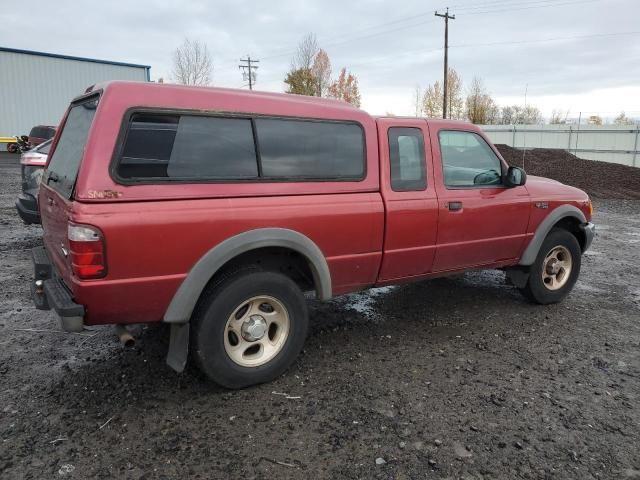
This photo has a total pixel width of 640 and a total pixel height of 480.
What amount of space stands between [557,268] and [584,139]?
25.2 m

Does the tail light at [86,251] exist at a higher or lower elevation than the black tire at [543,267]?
higher

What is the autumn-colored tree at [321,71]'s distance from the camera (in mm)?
48312

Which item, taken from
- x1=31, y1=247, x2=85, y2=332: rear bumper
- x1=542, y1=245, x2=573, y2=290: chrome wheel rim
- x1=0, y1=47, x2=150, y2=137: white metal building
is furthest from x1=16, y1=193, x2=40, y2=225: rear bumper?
x1=0, y1=47, x2=150, y2=137: white metal building

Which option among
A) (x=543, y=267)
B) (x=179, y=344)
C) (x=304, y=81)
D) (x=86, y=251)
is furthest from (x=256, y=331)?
(x=304, y=81)

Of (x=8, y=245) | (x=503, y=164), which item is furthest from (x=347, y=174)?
(x=8, y=245)

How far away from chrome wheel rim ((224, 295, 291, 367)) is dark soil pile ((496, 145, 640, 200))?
15.1m

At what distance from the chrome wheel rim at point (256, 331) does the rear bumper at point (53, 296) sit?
2.93 feet

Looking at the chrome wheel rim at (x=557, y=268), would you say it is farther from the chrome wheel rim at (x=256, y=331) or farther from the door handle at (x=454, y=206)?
the chrome wheel rim at (x=256, y=331)

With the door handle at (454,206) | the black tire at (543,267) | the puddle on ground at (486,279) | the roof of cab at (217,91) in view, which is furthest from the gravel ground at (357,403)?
the roof of cab at (217,91)

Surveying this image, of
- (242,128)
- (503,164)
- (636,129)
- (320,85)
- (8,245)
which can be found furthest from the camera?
(320,85)

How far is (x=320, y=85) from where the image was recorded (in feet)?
159

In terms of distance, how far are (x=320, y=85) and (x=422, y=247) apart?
46753 millimetres

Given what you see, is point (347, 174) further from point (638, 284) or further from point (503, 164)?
point (638, 284)

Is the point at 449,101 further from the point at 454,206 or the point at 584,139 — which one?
the point at 454,206
